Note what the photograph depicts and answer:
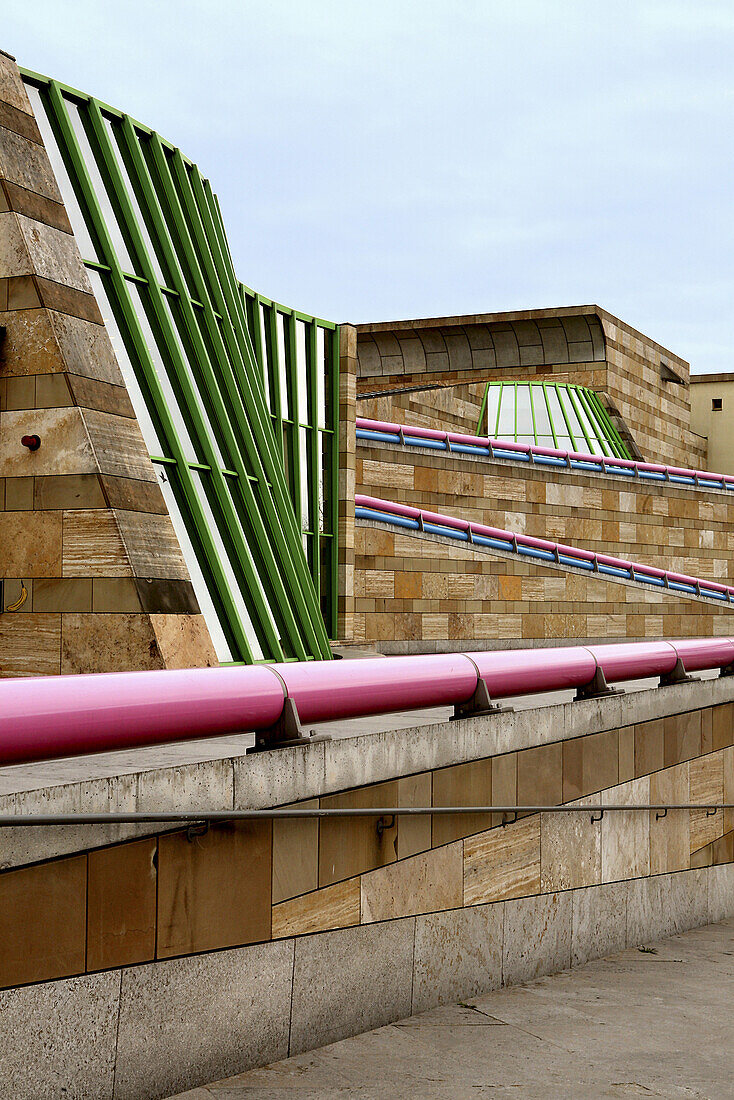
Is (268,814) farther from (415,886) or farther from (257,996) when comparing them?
(415,886)

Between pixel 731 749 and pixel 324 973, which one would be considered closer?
pixel 324 973

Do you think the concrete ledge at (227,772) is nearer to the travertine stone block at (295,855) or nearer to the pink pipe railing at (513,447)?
the travertine stone block at (295,855)

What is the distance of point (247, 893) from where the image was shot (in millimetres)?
5273

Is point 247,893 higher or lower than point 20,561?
lower

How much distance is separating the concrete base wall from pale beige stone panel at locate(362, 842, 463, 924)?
2.9 inches

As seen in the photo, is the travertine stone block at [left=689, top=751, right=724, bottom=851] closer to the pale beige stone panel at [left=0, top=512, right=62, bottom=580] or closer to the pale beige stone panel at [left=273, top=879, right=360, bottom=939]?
the pale beige stone panel at [left=273, top=879, right=360, bottom=939]

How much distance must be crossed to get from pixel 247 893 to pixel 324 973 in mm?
789

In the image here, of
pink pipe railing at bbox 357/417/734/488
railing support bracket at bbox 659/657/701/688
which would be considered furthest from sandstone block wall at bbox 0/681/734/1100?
pink pipe railing at bbox 357/417/734/488

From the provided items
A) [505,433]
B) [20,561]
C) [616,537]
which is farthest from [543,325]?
[20,561]

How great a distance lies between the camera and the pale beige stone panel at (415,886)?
615 cm

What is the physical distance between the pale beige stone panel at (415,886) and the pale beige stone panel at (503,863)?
0.51 feet

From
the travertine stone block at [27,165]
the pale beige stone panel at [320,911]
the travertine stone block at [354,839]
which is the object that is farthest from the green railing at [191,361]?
the pale beige stone panel at [320,911]

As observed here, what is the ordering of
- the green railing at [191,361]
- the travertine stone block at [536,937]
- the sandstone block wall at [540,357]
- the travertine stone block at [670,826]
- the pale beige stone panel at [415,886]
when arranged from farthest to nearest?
the sandstone block wall at [540,357] < the green railing at [191,361] < the travertine stone block at [670,826] < the travertine stone block at [536,937] < the pale beige stone panel at [415,886]

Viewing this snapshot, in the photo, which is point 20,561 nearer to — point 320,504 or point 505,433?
point 320,504
